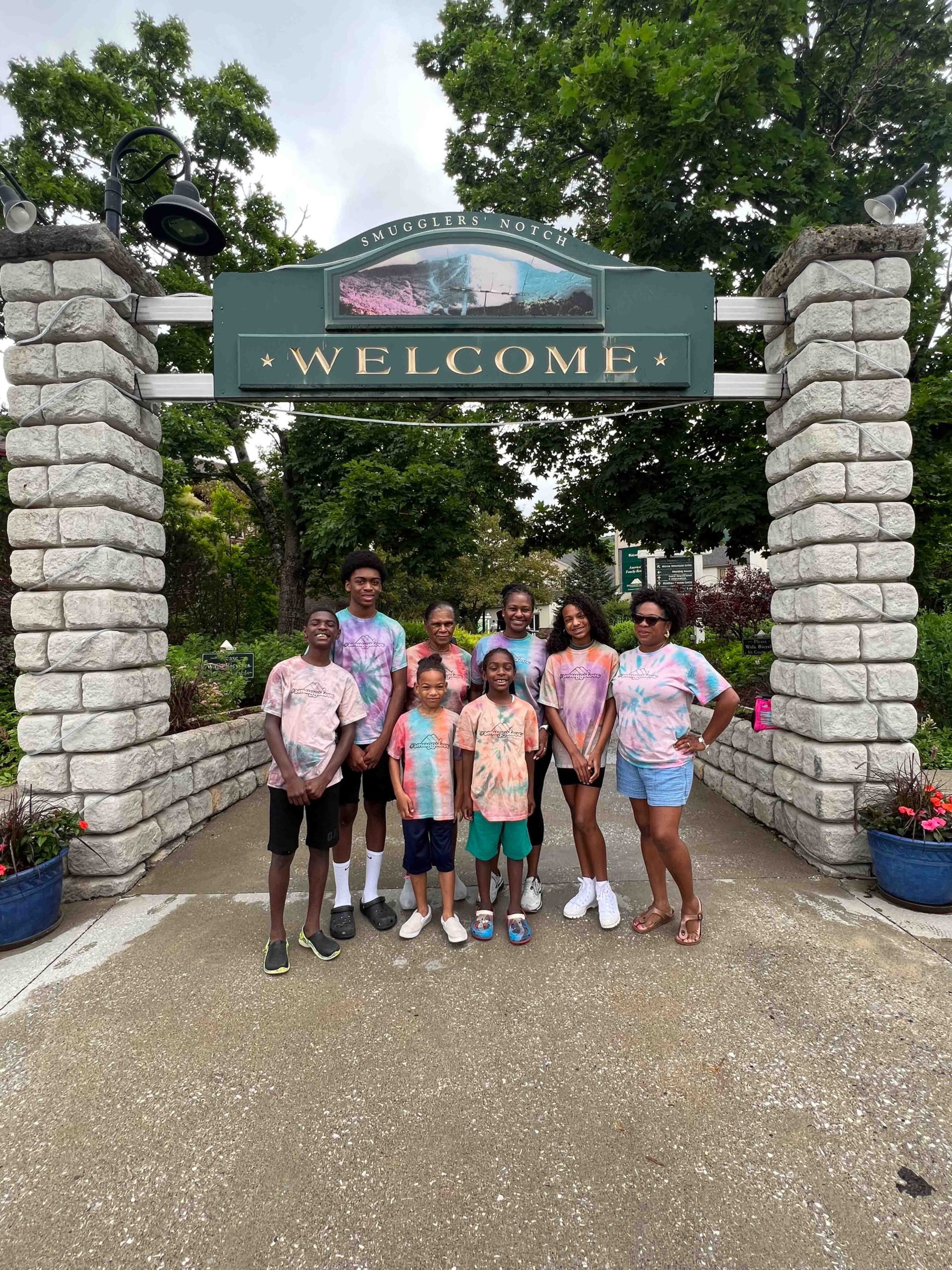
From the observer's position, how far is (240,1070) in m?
2.39

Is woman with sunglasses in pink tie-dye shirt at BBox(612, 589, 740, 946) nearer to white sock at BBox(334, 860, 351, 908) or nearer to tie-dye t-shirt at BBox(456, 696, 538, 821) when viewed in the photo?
tie-dye t-shirt at BBox(456, 696, 538, 821)

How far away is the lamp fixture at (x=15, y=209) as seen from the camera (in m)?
3.91

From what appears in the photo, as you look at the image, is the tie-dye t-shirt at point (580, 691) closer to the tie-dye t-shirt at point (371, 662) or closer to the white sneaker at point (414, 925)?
the tie-dye t-shirt at point (371, 662)

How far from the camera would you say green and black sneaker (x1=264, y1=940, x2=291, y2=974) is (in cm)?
303

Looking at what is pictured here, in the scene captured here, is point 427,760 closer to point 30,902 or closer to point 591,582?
point 30,902

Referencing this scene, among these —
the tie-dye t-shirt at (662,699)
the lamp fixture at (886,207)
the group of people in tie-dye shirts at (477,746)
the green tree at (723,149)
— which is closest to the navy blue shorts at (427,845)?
the group of people in tie-dye shirts at (477,746)

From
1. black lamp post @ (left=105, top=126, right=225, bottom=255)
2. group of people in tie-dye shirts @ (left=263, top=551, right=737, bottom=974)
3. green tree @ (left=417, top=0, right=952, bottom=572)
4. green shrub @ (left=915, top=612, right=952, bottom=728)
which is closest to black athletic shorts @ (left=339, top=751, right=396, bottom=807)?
group of people in tie-dye shirts @ (left=263, top=551, right=737, bottom=974)

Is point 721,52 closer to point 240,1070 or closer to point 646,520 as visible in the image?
point 646,520

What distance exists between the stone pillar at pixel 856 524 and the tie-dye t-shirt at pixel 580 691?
1.70m

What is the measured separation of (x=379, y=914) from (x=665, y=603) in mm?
2415

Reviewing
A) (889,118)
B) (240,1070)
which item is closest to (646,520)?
(889,118)

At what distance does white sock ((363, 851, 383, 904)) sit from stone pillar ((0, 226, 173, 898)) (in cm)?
168

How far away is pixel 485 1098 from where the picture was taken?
2230 millimetres

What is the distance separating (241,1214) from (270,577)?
14.2 m
